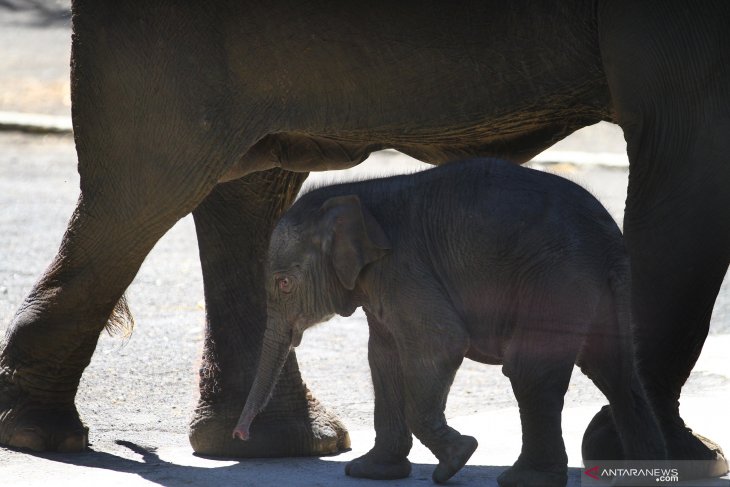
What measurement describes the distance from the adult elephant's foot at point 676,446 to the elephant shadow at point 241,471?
12 centimetres

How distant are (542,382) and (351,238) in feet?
2.27

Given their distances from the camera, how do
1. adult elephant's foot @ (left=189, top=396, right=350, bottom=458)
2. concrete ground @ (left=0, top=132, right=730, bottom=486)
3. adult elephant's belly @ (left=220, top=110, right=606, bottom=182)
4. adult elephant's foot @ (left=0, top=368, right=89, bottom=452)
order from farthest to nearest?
adult elephant's foot @ (left=189, top=396, right=350, bottom=458) → adult elephant's foot @ (left=0, top=368, right=89, bottom=452) → concrete ground @ (left=0, top=132, right=730, bottom=486) → adult elephant's belly @ (left=220, top=110, right=606, bottom=182)

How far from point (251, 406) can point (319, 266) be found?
1.60 feet

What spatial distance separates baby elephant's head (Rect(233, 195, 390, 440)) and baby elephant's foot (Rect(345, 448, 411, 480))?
0.45 metres

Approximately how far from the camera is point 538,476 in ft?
15.1

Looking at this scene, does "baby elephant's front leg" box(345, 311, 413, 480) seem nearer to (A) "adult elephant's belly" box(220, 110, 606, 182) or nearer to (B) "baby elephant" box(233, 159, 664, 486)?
(B) "baby elephant" box(233, 159, 664, 486)

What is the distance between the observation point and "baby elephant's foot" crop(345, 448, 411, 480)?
505 cm

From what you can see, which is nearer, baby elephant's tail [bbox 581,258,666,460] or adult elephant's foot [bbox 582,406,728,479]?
baby elephant's tail [bbox 581,258,666,460]

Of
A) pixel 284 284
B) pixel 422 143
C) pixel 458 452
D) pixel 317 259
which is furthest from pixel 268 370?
pixel 422 143

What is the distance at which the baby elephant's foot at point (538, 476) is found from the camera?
4.59m

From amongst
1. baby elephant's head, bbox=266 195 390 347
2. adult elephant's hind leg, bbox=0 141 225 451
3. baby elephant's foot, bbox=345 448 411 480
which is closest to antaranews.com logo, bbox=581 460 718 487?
baby elephant's foot, bbox=345 448 411 480

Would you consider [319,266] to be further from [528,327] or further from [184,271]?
[184,271]

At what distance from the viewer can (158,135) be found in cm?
532

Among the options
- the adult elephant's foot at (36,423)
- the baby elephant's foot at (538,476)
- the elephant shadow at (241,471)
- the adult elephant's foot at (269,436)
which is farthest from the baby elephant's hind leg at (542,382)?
the adult elephant's foot at (36,423)
